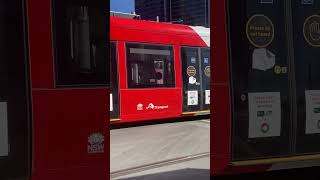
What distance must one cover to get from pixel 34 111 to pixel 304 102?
258 centimetres

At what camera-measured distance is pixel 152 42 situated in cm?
1669

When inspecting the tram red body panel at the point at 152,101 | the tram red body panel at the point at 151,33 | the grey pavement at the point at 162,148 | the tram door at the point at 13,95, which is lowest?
the grey pavement at the point at 162,148

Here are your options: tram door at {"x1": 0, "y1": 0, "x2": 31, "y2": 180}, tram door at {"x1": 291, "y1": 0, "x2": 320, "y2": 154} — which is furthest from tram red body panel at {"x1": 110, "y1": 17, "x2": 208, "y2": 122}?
tram door at {"x1": 0, "y1": 0, "x2": 31, "y2": 180}

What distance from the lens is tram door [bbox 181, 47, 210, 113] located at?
17.8 meters

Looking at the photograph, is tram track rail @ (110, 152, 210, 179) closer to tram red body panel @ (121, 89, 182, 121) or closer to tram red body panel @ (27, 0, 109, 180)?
tram red body panel @ (27, 0, 109, 180)

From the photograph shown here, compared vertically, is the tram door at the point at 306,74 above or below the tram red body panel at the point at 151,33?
below

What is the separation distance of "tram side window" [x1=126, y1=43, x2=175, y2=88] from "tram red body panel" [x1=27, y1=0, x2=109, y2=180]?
1159 centimetres

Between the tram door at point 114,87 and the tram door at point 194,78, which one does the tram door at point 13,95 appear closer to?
the tram door at point 114,87

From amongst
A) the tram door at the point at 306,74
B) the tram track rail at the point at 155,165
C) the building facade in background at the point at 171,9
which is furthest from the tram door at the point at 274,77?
the building facade in background at the point at 171,9

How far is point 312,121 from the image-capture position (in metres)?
5.44

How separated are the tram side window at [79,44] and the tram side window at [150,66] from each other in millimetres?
11498

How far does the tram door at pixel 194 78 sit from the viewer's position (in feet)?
58.4

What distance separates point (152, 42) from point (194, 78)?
2.14m

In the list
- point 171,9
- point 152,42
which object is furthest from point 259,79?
point 171,9
